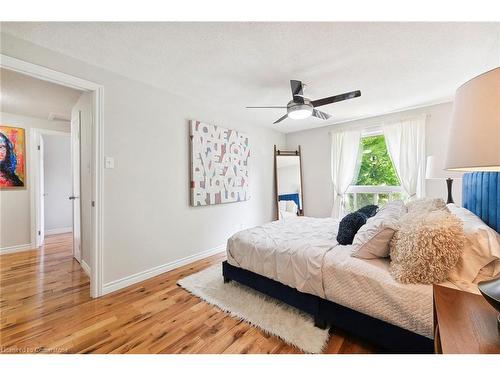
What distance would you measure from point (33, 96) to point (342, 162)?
4727mm

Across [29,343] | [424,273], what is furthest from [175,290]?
[424,273]

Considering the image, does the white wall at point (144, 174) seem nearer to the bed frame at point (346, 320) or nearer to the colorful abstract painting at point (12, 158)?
the bed frame at point (346, 320)

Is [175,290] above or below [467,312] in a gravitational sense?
below

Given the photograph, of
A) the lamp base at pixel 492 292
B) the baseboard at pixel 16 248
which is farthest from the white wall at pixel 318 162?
the baseboard at pixel 16 248

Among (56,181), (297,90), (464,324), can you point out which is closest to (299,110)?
(297,90)

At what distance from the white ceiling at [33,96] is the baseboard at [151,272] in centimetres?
229

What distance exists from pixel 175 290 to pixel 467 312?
2.26 metres

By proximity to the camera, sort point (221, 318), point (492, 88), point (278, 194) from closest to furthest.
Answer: point (492, 88) → point (221, 318) → point (278, 194)

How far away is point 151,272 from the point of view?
2.59 metres

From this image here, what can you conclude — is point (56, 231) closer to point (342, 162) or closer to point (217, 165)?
point (217, 165)

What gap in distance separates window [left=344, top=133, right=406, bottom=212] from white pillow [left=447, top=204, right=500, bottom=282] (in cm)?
257

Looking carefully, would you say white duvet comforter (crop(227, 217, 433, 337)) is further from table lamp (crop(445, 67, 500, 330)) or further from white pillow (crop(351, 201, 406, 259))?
table lamp (crop(445, 67, 500, 330))

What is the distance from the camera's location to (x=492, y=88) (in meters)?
0.64
